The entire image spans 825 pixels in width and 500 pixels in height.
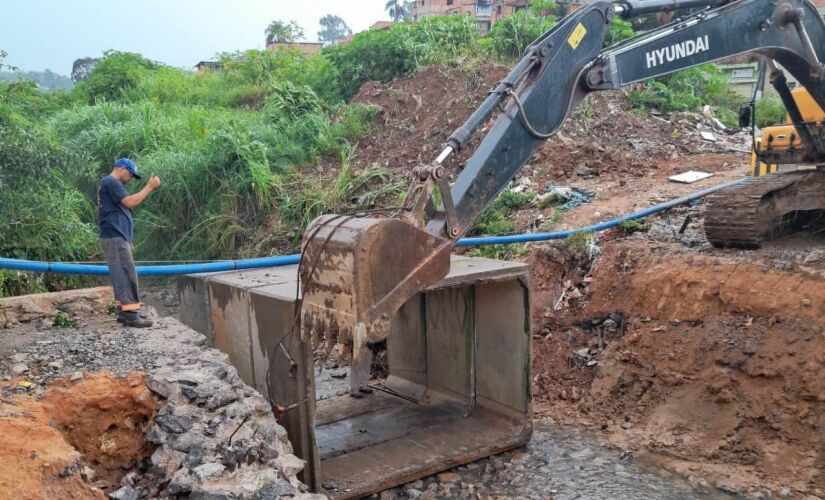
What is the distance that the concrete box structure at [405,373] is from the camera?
18.2ft

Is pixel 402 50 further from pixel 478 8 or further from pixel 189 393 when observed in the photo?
pixel 478 8

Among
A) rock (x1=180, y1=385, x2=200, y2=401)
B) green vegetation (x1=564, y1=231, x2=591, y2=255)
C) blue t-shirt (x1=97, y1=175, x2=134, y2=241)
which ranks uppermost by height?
blue t-shirt (x1=97, y1=175, x2=134, y2=241)

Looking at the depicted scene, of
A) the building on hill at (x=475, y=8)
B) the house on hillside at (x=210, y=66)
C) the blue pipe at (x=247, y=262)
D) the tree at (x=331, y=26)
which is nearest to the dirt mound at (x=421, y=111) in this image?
the blue pipe at (x=247, y=262)

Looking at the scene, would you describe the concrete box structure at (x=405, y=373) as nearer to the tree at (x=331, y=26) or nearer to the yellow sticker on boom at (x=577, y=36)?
the yellow sticker on boom at (x=577, y=36)

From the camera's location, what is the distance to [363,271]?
4098 mm

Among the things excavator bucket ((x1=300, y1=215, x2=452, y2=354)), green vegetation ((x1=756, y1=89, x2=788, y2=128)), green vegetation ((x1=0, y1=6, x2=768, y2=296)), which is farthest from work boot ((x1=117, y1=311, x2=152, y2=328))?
green vegetation ((x1=756, y1=89, x2=788, y2=128))

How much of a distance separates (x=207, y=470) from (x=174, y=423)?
55 cm

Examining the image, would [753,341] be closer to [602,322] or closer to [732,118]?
[602,322]

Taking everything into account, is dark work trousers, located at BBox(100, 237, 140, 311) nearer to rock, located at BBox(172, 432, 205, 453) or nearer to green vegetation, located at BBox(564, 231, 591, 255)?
rock, located at BBox(172, 432, 205, 453)

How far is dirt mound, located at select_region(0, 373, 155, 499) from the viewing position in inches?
143

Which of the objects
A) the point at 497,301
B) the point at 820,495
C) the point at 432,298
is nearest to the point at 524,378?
the point at 497,301

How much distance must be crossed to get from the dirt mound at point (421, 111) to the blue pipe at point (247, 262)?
4330 mm

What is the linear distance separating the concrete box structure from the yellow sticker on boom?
1946mm

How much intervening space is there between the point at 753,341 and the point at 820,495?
1401 mm
